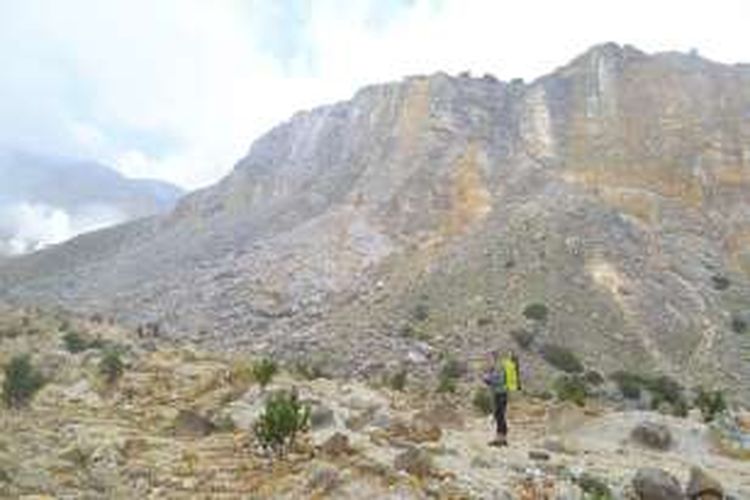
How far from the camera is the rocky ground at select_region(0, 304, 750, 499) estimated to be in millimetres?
17453

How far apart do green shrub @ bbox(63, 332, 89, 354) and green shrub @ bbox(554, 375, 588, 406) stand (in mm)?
15911

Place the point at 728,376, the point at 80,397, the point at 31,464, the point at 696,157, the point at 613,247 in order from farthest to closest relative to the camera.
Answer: the point at 696,157 → the point at 613,247 → the point at 728,376 → the point at 80,397 → the point at 31,464

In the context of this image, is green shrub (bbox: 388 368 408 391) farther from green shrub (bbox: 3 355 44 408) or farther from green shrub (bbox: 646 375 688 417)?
green shrub (bbox: 3 355 44 408)

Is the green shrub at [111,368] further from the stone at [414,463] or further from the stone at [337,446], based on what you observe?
the stone at [414,463]

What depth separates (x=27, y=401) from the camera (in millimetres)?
27969

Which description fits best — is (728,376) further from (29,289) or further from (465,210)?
(29,289)

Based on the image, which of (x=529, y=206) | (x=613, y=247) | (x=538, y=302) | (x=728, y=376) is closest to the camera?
(x=728, y=376)

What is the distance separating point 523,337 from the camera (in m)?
51.2

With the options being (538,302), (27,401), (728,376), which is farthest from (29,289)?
(27,401)

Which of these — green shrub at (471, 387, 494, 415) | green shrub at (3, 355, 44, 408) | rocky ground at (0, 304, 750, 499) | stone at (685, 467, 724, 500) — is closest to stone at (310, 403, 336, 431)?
rocky ground at (0, 304, 750, 499)

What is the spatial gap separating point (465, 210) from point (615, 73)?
18.5 meters

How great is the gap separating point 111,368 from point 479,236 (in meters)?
31.4

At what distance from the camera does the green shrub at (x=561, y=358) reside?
4881 cm

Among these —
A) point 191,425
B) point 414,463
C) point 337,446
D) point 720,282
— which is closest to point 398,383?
point 191,425
